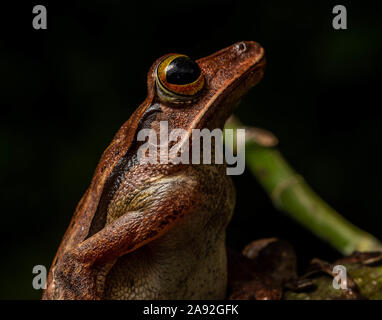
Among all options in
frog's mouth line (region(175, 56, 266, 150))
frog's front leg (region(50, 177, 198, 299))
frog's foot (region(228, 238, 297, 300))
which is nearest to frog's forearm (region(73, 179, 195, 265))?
frog's front leg (region(50, 177, 198, 299))

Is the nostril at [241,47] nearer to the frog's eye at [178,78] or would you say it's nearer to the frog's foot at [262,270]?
the frog's eye at [178,78]

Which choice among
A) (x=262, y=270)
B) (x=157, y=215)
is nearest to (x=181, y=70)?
(x=157, y=215)

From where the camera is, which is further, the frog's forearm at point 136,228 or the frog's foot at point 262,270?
the frog's foot at point 262,270

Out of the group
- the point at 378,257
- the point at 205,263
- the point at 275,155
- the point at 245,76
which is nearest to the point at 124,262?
the point at 205,263

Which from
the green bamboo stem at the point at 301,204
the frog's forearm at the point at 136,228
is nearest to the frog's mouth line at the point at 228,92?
the frog's forearm at the point at 136,228

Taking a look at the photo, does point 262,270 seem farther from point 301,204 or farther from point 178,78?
point 178,78
